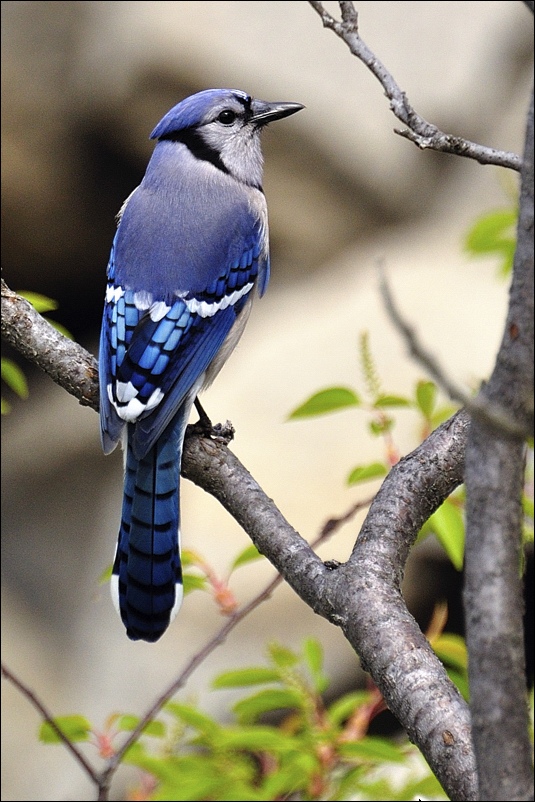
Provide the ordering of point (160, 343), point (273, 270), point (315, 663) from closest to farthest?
point (315, 663)
point (160, 343)
point (273, 270)

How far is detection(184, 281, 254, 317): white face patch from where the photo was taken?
1789mm

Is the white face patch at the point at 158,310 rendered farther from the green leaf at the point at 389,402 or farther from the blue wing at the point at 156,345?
the green leaf at the point at 389,402

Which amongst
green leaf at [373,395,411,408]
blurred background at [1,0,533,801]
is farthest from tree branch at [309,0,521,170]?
blurred background at [1,0,533,801]

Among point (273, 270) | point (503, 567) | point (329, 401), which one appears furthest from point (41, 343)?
point (273, 270)

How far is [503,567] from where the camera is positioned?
0.62 m

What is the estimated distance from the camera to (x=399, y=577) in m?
1.09

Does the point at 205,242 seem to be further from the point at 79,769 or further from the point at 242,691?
the point at 79,769

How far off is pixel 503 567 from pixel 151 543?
987 mm

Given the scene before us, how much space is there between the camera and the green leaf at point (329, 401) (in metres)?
1.45

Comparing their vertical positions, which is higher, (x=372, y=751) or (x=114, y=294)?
(x=114, y=294)

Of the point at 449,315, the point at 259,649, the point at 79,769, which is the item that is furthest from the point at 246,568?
the point at 449,315

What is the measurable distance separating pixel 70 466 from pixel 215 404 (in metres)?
0.71

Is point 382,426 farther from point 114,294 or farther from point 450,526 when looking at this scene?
point 114,294

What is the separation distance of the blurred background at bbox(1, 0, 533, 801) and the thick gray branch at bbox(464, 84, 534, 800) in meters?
2.80
